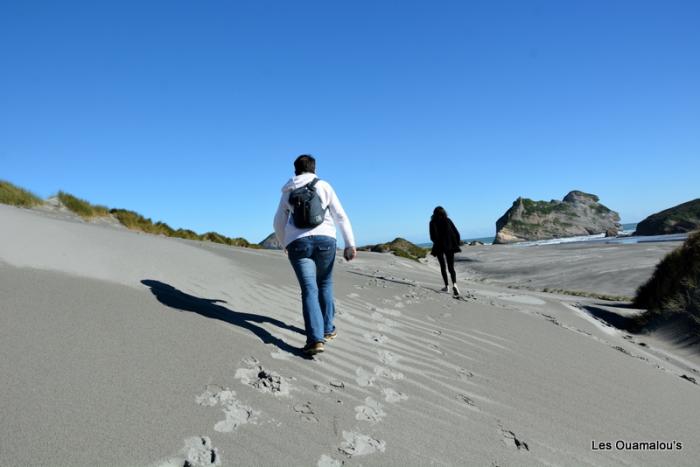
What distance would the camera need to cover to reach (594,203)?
78.6 m

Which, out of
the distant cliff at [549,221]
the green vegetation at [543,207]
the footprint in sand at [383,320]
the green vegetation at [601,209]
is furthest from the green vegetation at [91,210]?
the green vegetation at [601,209]

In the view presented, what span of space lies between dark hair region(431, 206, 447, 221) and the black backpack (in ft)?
19.9

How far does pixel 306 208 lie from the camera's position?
376cm

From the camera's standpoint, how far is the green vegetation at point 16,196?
1142cm

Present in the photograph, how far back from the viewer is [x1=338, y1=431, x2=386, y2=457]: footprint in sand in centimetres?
234

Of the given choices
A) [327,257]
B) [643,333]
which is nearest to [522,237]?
[643,333]

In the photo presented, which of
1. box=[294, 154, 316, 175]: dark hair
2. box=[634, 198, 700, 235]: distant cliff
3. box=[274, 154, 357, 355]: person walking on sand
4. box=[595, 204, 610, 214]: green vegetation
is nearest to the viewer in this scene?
box=[274, 154, 357, 355]: person walking on sand

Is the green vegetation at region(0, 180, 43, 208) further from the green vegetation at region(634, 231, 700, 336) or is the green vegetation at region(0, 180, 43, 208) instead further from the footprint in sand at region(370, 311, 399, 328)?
the green vegetation at region(634, 231, 700, 336)

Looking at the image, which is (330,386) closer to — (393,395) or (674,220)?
(393,395)

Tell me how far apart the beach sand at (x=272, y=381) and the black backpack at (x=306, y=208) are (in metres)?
1.06

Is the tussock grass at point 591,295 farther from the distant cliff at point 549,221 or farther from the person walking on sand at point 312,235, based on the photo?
the distant cliff at point 549,221

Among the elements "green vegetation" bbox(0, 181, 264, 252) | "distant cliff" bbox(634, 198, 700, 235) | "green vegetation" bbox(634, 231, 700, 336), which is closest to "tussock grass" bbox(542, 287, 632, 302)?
"green vegetation" bbox(634, 231, 700, 336)

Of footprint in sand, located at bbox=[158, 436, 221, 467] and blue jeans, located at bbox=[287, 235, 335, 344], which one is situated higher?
blue jeans, located at bbox=[287, 235, 335, 344]

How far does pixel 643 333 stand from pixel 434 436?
6.17 meters
